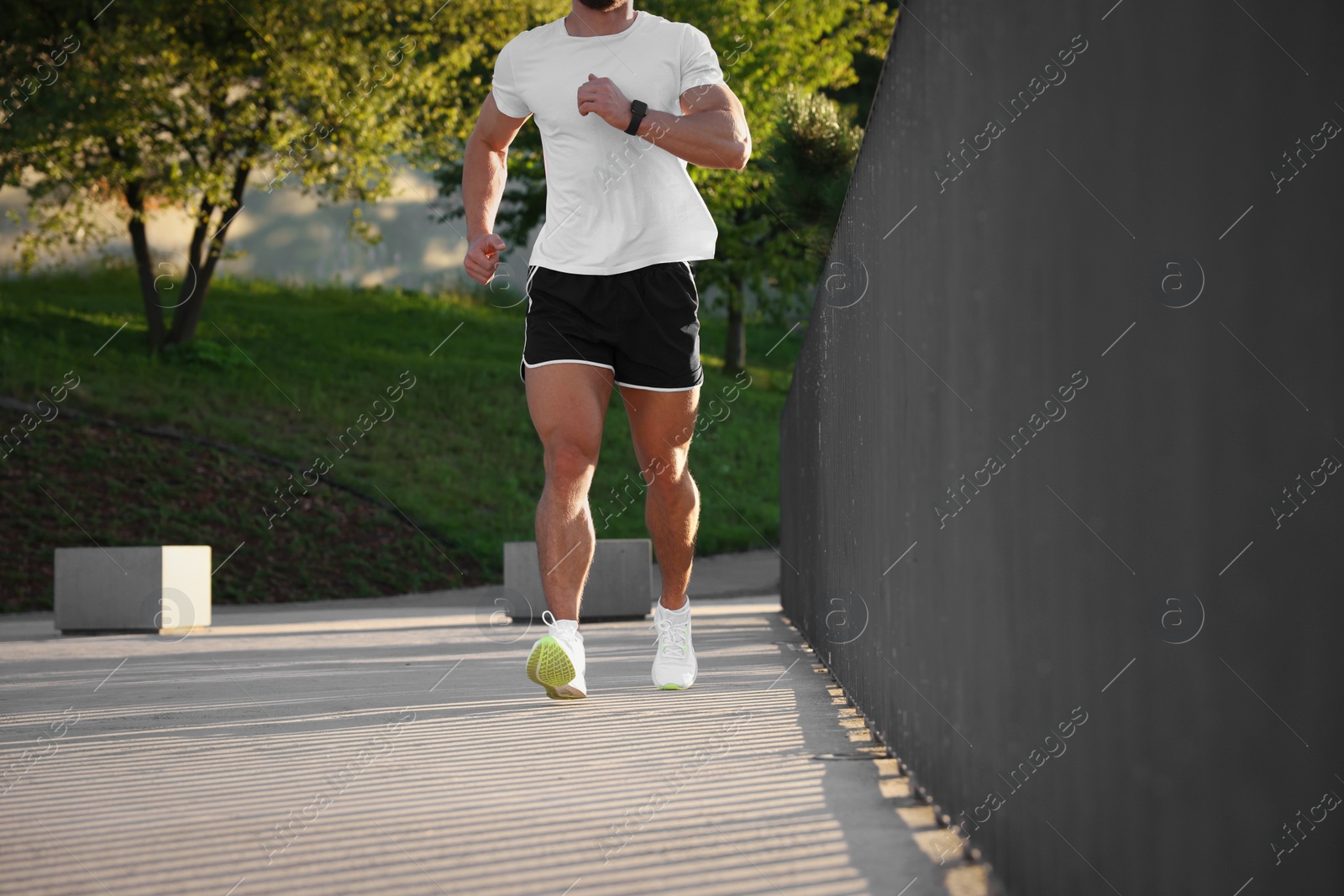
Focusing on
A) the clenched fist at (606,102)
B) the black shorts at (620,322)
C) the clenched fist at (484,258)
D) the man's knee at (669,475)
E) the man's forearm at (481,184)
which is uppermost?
the clenched fist at (606,102)

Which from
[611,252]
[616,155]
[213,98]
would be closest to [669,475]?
[611,252]

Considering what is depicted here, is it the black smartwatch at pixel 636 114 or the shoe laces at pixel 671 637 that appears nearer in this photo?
the black smartwatch at pixel 636 114

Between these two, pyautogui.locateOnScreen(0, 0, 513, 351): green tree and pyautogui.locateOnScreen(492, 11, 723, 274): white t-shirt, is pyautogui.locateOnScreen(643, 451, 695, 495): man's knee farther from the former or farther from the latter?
pyautogui.locateOnScreen(0, 0, 513, 351): green tree

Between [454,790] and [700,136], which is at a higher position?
[700,136]

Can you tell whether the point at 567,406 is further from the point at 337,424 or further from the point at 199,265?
the point at 199,265

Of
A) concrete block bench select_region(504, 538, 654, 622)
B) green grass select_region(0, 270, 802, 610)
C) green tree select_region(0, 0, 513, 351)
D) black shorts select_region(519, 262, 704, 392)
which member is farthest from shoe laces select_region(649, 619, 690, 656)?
green tree select_region(0, 0, 513, 351)

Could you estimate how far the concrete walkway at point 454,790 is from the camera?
6.13 ft

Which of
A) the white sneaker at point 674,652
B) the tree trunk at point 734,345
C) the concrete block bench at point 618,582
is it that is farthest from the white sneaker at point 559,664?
the tree trunk at point 734,345

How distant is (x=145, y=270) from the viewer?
22.8 m

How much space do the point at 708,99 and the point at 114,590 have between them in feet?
22.3

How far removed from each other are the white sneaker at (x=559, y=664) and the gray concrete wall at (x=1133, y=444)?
1.32 meters

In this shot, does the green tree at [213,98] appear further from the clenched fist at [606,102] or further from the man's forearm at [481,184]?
the clenched fist at [606,102]

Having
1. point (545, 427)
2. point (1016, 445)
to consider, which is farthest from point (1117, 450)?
point (545, 427)

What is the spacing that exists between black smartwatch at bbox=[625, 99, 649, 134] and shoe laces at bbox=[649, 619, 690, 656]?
1570 millimetres
